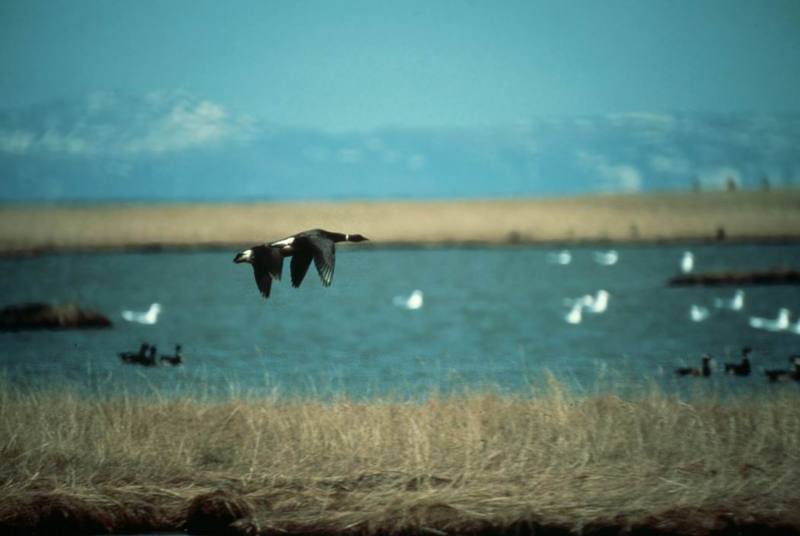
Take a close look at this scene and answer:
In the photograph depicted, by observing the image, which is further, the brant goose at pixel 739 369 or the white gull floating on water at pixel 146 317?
the white gull floating on water at pixel 146 317

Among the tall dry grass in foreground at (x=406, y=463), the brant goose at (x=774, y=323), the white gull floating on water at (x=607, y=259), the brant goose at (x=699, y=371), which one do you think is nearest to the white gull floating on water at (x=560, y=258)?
the white gull floating on water at (x=607, y=259)

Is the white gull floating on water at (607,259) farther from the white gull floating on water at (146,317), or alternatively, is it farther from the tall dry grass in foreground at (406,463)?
the tall dry grass in foreground at (406,463)

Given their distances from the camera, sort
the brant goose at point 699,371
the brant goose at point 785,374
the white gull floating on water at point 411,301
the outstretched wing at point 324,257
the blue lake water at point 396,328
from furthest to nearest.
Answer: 1. the white gull floating on water at point 411,301
2. the brant goose at point 699,371
3. the brant goose at point 785,374
4. the blue lake water at point 396,328
5. the outstretched wing at point 324,257

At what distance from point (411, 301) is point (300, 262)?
94.4 feet

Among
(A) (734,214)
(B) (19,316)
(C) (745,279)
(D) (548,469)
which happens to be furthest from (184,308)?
(A) (734,214)

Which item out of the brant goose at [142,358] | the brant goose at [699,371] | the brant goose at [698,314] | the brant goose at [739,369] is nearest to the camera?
the brant goose at [699,371]

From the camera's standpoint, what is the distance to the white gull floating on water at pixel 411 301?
37.7 m

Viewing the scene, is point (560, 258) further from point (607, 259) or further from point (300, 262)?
point (300, 262)

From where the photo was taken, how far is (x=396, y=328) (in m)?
32.9

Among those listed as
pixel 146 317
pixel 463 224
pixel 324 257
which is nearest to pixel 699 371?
pixel 324 257

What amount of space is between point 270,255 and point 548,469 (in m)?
3.23

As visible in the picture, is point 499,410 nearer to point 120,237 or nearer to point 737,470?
point 737,470

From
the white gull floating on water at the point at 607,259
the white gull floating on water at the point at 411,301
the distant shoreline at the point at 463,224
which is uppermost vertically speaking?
the distant shoreline at the point at 463,224

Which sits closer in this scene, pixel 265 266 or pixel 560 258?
pixel 265 266
